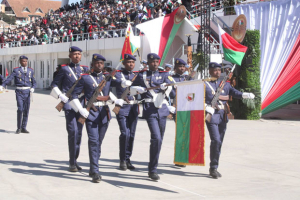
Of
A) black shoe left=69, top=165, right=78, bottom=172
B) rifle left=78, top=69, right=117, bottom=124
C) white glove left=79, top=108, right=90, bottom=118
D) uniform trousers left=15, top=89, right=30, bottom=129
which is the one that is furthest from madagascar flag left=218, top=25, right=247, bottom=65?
white glove left=79, top=108, right=90, bottom=118

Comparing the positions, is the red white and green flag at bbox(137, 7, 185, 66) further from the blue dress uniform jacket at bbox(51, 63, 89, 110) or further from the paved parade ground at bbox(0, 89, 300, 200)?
the blue dress uniform jacket at bbox(51, 63, 89, 110)

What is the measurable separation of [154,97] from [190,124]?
2.56 ft

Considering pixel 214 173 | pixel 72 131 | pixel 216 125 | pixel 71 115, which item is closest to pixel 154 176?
pixel 214 173

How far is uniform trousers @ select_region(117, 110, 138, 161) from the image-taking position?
8.03 metres

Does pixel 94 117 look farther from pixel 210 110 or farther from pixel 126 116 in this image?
pixel 210 110

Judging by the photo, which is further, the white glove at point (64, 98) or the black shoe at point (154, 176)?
the white glove at point (64, 98)

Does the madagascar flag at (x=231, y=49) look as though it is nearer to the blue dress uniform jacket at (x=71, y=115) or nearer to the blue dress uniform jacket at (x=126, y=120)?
the blue dress uniform jacket at (x=126, y=120)

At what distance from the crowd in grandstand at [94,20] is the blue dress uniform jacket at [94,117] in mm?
15580

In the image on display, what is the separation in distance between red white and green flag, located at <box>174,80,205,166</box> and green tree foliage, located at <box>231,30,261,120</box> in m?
10.2

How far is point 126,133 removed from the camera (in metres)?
8.04

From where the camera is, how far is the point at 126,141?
26.4 ft

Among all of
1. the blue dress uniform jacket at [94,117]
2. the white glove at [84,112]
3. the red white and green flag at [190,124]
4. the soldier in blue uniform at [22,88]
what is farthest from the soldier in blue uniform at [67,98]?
the soldier in blue uniform at [22,88]

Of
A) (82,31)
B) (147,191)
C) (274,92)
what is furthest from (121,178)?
(82,31)

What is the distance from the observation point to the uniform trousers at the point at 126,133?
803 cm
